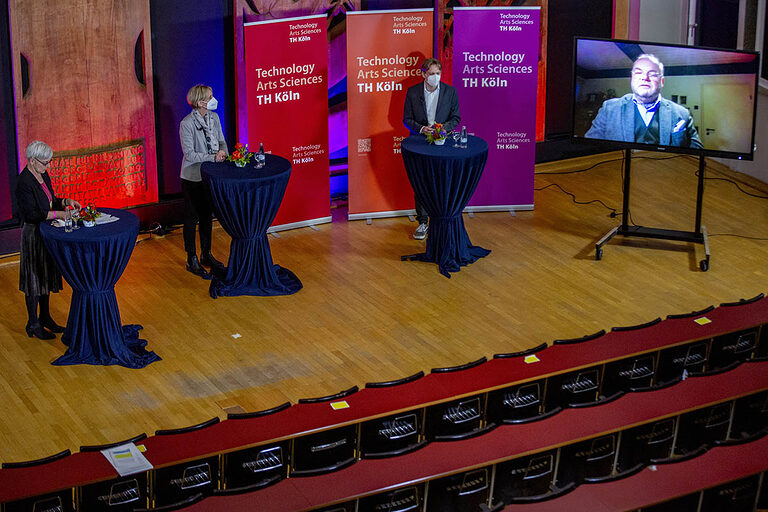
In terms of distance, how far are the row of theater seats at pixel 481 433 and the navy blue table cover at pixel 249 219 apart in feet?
9.00

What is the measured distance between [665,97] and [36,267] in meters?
5.49

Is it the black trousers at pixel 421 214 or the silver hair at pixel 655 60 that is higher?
the silver hair at pixel 655 60

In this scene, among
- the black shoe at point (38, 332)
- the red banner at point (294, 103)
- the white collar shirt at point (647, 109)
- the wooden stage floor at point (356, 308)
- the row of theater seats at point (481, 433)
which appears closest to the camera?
the row of theater seats at point (481, 433)

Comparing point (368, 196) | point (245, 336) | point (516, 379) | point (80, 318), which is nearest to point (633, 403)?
point (516, 379)

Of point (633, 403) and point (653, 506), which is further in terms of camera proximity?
point (633, 403)

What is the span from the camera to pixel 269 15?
10617 millimetres

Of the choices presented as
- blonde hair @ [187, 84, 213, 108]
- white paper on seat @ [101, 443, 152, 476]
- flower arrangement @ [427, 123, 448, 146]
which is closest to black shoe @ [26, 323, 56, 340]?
blonde hair @ [187, 84, 213, 108]

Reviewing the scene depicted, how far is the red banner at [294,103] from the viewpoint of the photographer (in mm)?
10078

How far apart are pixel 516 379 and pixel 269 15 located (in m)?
5.18

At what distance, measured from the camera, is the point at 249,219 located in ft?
29.9

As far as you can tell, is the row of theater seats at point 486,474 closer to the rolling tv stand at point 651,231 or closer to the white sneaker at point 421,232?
the rolling tv stand at point 651,231

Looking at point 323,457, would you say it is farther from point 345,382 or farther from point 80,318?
point 80,318

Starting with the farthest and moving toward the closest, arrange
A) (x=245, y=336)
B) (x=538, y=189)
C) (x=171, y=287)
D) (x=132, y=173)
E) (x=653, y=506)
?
(x=538, y=189) → (x=132, y=173) → (x=171, y=287) → (x=245, y=336) → (x=653, y=506)

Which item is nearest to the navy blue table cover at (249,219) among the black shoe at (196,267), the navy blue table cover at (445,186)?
the black shoe at (196,267)
